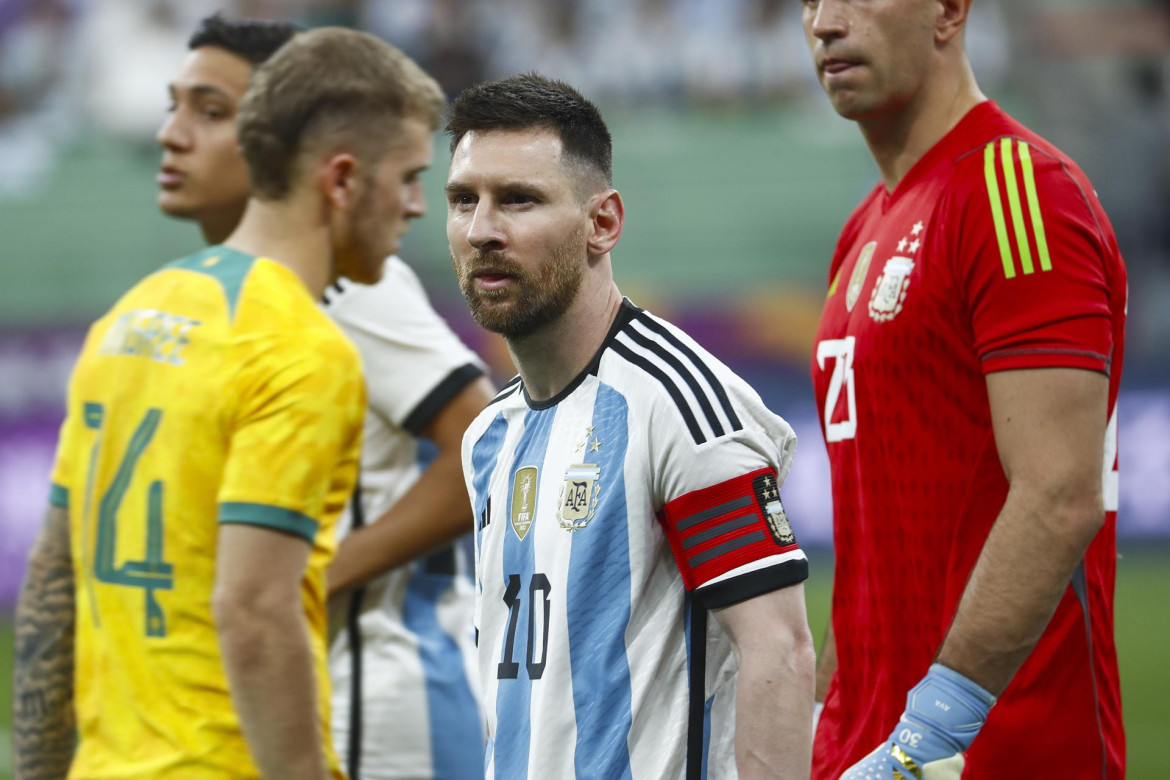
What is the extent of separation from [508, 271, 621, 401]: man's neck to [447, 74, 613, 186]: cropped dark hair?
0.19 meters

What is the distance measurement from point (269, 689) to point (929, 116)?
1.59 meters

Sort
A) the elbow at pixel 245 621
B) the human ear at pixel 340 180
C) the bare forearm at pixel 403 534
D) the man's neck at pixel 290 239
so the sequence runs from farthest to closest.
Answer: the bare forearm at pixel 403 534, the human ear at pixel 340 180, the man's neck at pixel 290 239, the elbow at pixel 245 621

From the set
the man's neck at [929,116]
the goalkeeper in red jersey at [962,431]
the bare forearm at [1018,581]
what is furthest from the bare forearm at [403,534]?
the bare forearm at [1018,581]

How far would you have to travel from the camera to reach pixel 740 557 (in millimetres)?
2297

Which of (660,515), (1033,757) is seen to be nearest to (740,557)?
(660,515)

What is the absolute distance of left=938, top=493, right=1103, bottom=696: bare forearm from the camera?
8.27 ft

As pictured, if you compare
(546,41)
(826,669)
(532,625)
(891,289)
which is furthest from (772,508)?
(546,41)

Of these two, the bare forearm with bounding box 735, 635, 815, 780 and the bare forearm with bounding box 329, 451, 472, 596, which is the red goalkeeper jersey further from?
the bare forearm with bounding box 329, 451, 472, 596

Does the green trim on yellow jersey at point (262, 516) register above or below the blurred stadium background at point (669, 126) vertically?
below

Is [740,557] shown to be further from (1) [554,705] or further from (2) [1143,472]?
(2) [1143,472]

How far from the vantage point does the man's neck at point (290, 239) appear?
3143 mm

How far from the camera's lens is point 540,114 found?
2570 millimetres

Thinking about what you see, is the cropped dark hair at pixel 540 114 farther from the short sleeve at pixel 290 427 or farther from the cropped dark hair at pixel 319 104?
the cropped dark hair at pixel 319 104

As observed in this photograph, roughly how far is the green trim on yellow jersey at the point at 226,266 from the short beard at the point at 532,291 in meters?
0.63
